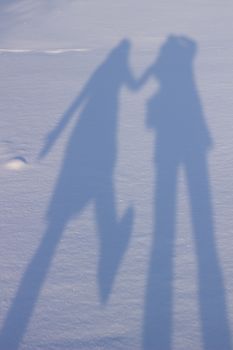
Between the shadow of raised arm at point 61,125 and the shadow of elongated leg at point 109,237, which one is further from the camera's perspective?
the shadow of raised arm at point 61,125

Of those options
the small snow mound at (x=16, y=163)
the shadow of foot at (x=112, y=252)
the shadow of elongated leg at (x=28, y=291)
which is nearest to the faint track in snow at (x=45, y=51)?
the small snow mound at (x=16, y=163)

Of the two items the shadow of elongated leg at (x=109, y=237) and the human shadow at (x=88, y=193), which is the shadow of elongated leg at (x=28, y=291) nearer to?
the human shadow at (x=88, y=193)

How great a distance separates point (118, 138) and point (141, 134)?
302mm

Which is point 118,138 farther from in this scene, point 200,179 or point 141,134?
point 200,179

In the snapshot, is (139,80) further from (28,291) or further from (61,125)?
(28,291)

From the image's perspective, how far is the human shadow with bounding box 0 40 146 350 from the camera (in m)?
4.91

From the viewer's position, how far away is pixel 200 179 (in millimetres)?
6531

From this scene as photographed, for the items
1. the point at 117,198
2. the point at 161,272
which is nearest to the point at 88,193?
the point at 117,198

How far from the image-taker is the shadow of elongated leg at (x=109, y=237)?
5.08m

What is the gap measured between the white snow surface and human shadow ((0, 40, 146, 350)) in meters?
0.01

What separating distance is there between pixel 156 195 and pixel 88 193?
0.69 metres

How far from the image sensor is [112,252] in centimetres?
542

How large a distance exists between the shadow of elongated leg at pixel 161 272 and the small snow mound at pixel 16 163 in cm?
151

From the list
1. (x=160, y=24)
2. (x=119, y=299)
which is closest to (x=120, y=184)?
(x=119, y=299)
